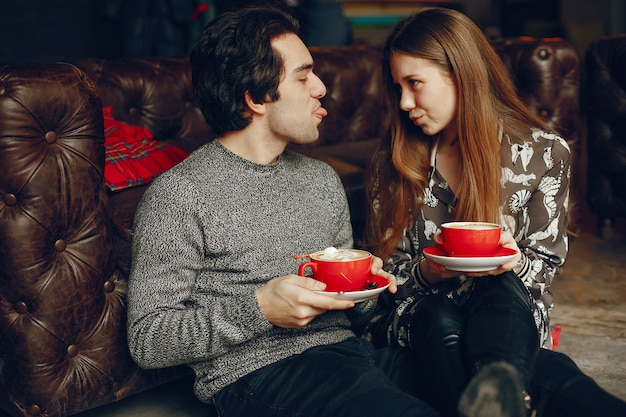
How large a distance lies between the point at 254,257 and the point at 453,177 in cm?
62

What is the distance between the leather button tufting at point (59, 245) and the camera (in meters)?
1.84

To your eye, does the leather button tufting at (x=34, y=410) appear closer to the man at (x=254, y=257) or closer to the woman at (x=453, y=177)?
the man at (x=254, y=257)

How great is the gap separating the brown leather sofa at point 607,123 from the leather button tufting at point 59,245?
8.69ft

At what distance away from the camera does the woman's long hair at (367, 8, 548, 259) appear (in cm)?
191

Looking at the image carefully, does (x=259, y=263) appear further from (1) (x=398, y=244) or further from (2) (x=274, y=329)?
(1) (x=398, y=244)

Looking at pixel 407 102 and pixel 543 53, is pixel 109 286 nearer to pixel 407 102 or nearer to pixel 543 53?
pixel 407 102

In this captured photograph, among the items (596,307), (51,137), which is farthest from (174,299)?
(596,307)

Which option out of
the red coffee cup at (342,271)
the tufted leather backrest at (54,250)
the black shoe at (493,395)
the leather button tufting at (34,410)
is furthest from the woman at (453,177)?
the leather button tufting at (34,410)

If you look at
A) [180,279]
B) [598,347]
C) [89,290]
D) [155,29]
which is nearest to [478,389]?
[180,279]

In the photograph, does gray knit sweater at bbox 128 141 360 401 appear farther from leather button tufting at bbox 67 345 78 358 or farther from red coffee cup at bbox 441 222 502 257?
red coffee cup at bbox 441 222 502 257

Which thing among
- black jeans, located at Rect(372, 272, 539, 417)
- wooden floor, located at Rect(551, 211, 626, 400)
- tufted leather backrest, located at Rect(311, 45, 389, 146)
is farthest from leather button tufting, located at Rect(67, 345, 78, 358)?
tufted leather backrest, located at Rect(311, 45, 389, 146)

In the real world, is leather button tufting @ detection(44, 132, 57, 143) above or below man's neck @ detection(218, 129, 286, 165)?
above

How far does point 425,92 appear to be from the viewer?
76.7 inches

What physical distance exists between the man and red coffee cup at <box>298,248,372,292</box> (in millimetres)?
26
